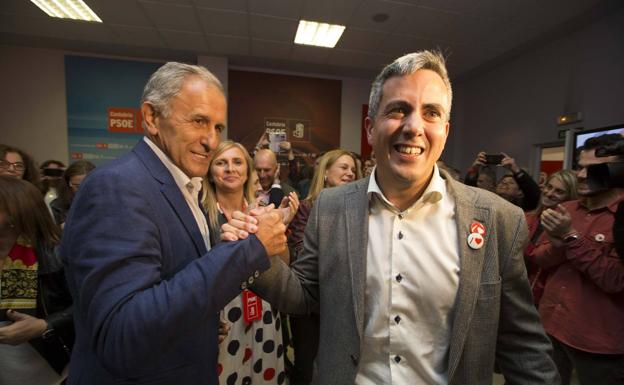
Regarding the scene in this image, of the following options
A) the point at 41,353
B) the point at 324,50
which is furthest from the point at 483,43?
the point at 41,353

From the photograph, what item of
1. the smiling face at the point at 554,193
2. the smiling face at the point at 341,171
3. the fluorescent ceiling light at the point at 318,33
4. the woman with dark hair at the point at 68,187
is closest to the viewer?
the smiling face at the point at 554,193

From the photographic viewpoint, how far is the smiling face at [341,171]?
2.60m

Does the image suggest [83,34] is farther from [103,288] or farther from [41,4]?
[103,288]

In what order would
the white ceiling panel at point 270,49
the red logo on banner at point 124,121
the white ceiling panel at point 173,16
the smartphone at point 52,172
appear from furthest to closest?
the red logo on banner at point 124,121
the white ceiling panel at point 270,49
the white ceiling panel at point 173,16
the smartphone at point 52,172

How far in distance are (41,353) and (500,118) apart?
723cm

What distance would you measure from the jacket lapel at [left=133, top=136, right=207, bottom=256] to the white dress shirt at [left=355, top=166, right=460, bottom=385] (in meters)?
0.56

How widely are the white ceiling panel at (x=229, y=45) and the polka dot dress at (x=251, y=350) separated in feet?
→ 15.5

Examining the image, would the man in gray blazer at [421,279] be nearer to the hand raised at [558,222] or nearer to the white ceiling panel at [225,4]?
the hand raised at [558,222]

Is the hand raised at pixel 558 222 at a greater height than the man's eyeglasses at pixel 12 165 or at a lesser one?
lesser

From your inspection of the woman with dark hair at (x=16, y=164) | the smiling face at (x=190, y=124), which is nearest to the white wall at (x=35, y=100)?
the woman with dark hair at (x=16, y=164)

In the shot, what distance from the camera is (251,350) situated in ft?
5.84

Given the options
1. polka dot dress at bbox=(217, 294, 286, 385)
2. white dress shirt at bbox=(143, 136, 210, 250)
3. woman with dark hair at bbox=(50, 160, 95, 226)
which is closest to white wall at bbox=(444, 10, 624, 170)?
polka dot dress at bbox=(217, 294, 286, 385)

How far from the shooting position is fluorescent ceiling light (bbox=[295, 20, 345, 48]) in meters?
4.70

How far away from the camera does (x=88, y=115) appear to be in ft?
19.4
